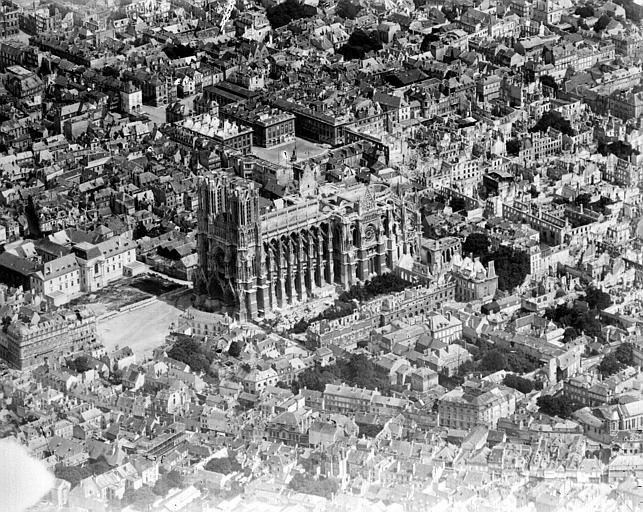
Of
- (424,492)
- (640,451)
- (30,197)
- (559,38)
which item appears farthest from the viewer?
(559,38)

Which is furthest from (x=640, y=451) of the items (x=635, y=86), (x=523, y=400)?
(x=635, y=86)

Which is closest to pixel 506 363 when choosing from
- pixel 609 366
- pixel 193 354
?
pixel 609 366

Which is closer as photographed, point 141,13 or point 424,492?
point 424,492

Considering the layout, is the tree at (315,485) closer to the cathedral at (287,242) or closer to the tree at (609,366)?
the tree at (609,366)

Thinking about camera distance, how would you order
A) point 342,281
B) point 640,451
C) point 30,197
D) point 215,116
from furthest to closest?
point 215,116 < point 30,197 < point 342,281 < point 640,451

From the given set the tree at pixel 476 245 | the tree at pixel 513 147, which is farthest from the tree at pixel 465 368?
the tree at pixel 513 147

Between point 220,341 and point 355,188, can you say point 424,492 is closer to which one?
point 220,341
